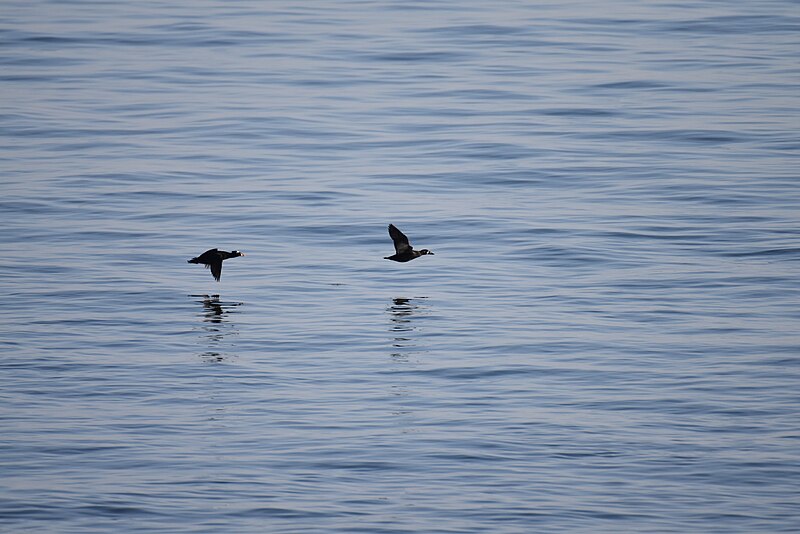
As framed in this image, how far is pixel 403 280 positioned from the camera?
937 inches

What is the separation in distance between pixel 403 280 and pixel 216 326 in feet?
13.5

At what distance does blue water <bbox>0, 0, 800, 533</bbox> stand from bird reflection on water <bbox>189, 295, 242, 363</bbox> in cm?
8

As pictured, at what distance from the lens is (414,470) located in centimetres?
1503

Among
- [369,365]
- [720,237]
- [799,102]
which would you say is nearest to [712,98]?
[799,102]

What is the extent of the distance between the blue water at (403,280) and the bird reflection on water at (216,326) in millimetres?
85

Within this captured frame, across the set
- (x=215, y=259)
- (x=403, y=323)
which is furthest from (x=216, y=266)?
(x=403, y=323)

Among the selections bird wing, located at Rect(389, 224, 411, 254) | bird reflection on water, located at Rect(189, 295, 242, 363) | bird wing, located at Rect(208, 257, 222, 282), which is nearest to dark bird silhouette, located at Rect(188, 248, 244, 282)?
bird wing, located at Rect(208, 257, 222, 282)

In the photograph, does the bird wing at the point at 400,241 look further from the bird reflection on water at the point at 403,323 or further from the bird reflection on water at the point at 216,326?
the bird reflection on water at the point at 216,326

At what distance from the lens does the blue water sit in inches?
580

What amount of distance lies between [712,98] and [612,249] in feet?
45.1

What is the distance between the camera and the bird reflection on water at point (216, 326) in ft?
63.0

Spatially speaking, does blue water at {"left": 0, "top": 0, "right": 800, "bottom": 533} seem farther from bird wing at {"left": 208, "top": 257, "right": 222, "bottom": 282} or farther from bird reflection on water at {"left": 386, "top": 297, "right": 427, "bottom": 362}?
bird wing at {"left": 208, "top": 257, "right": 222, "bottom": 282}

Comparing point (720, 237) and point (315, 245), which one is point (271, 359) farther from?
point (720, 237)

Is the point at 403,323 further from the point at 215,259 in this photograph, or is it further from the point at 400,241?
the point at 215,259
